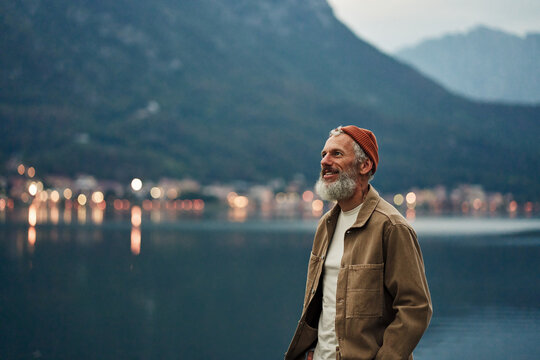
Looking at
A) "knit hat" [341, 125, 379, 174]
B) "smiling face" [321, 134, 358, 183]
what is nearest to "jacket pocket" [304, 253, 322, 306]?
"smiling face" [321, 134, 358, 183]

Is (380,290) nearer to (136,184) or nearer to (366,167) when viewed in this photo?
(366,167)

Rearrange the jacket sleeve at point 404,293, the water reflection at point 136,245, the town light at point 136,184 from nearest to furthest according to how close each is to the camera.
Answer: the jacket sleeve at point 404,293 → the water reflection at point 136,245 → the town light at point 136,184

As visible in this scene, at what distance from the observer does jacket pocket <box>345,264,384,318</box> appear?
2.94 metres

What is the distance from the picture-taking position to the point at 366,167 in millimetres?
3145

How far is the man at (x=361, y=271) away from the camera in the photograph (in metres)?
2.88

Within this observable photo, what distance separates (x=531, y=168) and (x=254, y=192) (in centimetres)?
7497

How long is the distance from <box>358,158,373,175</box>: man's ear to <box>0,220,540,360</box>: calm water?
7.92 meters

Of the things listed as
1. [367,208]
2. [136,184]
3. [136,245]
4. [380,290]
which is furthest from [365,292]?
[136,184]

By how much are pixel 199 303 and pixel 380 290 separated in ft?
45.0

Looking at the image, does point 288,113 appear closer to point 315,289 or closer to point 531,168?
point 531,168

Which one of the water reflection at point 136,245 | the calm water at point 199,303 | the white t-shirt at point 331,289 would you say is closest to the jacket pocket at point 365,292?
the white t-shirt at point 331,289

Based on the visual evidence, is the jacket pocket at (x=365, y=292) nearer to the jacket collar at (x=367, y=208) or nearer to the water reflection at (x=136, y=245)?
the jacket collar at (x=367, y=208)

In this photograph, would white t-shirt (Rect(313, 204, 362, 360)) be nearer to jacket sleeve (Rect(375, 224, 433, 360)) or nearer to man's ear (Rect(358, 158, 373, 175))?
man's ear (Rect(358, 158, 373, 175))

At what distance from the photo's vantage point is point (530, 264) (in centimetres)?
2945
